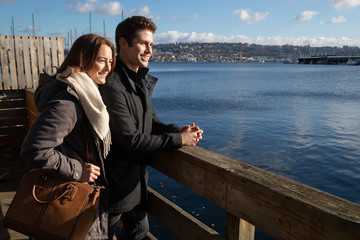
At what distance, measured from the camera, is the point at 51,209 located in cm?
180

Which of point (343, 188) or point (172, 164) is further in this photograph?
point (343, 188)

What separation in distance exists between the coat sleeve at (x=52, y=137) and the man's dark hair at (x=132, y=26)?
85cm

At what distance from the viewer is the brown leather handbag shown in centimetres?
180

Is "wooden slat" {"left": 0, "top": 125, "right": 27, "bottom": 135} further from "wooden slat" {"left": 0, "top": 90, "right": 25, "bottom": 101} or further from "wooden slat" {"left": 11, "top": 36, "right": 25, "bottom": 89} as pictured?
"wooden slat" {"left": 11, "top": 36, "right": 25, "bottom": 89}

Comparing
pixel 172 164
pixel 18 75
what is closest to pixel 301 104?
pixel 18 75

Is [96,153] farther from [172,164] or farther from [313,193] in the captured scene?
[313,193]

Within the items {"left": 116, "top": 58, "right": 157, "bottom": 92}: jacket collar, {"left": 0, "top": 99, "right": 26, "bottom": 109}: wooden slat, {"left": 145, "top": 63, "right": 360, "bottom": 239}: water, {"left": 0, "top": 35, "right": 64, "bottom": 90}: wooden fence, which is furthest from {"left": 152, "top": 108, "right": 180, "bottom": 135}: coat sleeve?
{"left": 145, "top": 63, "right": 360, "bottom": 239}: water

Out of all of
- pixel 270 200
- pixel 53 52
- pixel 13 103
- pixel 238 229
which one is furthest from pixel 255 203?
pixel 13 103

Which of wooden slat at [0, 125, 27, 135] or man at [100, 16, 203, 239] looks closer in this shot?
man at [100, 16, 203, 239]

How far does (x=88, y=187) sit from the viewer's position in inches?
73.8

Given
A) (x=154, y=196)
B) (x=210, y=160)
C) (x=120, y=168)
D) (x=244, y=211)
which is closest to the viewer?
(x=244, y=211)

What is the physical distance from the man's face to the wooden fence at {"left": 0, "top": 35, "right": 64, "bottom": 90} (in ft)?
14.9

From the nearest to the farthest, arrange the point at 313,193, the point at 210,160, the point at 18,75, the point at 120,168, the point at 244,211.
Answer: the point at 313,193, the point at 244,211, the point at 210,160, the point at 120,168, the point at 18,75

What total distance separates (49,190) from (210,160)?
41.0 inches
